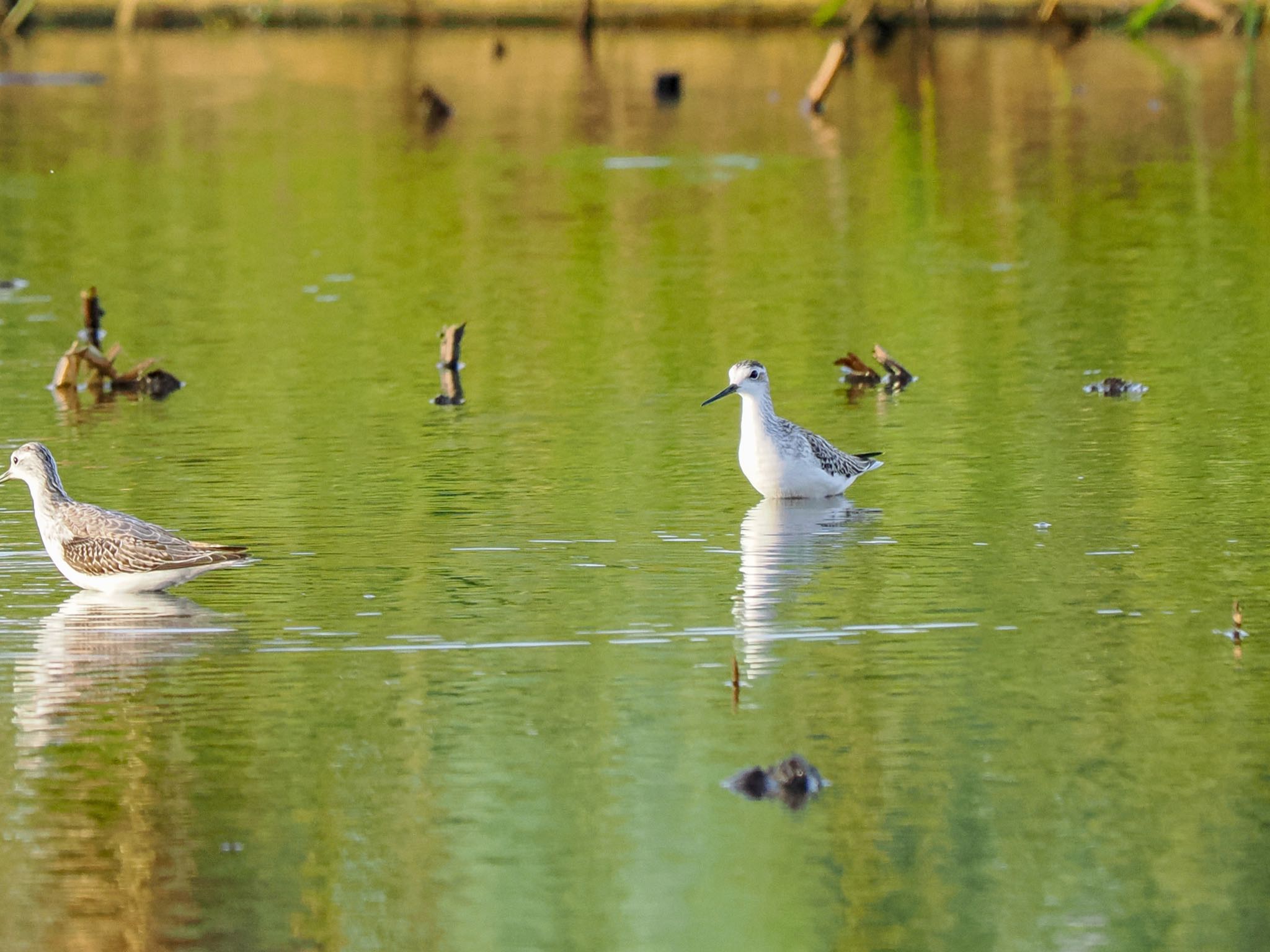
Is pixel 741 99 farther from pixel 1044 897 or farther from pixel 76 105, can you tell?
pixel 1044 897

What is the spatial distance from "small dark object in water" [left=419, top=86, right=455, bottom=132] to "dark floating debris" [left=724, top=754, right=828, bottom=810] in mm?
34252

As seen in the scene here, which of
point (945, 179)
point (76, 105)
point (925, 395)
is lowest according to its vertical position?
point (925, 395)

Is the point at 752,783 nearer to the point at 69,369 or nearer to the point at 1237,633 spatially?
the point at 1237,633

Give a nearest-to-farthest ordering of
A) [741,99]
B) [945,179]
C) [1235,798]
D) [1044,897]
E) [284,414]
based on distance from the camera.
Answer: [1044,897] < [1235,798] < [284,414] < [945,179] < [741,99]

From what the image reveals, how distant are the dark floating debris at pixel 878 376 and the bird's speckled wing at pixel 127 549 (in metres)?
Result: 7.28

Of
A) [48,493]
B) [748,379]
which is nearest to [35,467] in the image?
[48,493]

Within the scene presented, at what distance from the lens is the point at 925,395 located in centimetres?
1767

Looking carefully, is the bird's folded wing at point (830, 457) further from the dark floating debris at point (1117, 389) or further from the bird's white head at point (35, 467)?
the bird's white head at point (35, 467)

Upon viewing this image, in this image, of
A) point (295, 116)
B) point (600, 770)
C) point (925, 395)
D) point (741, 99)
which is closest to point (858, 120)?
point (741, 99)

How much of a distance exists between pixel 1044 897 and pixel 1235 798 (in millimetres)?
1169

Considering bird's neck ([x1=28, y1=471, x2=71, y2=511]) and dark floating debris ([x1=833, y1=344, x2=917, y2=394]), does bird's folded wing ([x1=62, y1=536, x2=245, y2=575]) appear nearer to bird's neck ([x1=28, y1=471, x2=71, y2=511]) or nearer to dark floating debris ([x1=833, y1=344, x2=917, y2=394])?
bird's neck ([x1=28, y1=471, x2=71, y2=511])

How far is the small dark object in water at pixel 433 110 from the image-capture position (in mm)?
42406

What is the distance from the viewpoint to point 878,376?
720 inches

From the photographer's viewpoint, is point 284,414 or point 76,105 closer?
point 284,414
